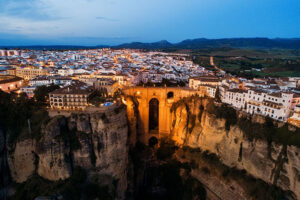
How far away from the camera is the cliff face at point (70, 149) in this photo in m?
23.6

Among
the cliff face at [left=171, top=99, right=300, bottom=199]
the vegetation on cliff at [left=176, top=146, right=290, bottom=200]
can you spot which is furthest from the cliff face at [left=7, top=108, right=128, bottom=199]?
the cliff face at [left=171, top=99, right=300, bottom=199]

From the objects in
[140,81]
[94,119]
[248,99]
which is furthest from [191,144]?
[140,81]

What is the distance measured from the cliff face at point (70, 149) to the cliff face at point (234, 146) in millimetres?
13272

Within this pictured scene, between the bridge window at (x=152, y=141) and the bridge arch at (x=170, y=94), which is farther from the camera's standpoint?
the bridge window at (x=152, y=141)

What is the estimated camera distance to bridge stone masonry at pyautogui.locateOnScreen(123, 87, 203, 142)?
37250 mm

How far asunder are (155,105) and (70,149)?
61.3 feet

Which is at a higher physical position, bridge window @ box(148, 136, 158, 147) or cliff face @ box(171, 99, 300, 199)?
cliff face @ box(171, 99, 300, 199)

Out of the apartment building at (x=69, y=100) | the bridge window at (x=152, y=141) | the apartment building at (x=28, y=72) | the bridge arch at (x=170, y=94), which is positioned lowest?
the bridge window at (x=152, y=141)

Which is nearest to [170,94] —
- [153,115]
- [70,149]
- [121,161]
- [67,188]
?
[153,115]

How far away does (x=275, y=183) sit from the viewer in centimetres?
2328

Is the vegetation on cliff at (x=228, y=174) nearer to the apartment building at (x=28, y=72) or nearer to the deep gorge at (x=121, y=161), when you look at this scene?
the deep gorge at (x=121, y=161)

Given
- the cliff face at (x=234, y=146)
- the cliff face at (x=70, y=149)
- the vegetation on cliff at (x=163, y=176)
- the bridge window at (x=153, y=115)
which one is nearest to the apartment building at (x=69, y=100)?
the cliff face at (x=70, y=149)

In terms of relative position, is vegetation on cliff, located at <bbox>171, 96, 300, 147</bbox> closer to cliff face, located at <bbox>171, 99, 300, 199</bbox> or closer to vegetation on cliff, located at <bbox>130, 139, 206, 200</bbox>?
cliff face, located at <bbox>171, 99, 300, 199</bbox>

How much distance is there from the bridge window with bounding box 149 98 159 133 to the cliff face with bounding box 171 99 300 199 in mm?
3770
